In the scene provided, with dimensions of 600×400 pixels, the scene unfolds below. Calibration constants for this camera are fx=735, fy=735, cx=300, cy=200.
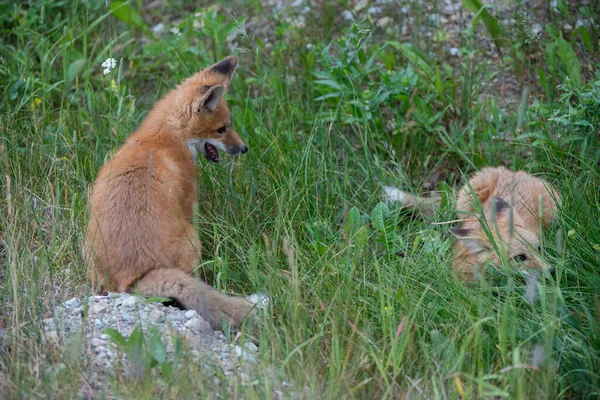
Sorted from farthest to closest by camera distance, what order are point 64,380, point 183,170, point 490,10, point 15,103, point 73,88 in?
1. point 490,10
2. point 73,88
3. point 15,103
4. point 183,170
5. point 64,380

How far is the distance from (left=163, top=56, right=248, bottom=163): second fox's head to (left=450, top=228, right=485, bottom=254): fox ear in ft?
5.38

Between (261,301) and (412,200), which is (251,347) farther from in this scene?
(412,200)

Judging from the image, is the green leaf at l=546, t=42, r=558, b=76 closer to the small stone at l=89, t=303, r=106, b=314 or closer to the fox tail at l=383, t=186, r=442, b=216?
the fox tail at l=383, t=186, r=442, b=216

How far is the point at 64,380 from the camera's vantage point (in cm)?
312

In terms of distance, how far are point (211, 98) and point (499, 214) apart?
207cm

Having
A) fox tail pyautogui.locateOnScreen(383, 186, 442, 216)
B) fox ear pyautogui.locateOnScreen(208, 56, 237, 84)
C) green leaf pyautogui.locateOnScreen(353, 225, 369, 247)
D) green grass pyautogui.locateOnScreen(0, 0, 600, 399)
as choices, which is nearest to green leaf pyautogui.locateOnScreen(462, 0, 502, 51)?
green grass pyautogui.locateOnScreen(0, 0, 600, 399)

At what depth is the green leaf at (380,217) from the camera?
462 cm

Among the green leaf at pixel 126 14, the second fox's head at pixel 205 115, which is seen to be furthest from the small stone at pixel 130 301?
the green leaf at pixel 126 14

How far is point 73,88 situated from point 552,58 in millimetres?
4066

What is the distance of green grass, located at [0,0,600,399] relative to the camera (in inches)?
132

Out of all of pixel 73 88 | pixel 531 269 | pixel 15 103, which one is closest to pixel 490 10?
pixel 531 269

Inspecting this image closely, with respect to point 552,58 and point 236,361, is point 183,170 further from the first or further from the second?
point 552,58

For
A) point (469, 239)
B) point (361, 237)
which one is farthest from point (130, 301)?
point (469, 239)

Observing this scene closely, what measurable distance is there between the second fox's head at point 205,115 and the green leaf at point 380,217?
1094 mm
